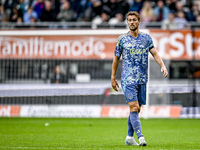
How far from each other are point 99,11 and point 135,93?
11481mm

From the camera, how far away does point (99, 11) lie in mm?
18469

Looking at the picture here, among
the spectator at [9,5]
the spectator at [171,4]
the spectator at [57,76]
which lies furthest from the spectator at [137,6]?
the spectator at [9,5]

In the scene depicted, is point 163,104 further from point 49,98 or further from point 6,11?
point 6,11

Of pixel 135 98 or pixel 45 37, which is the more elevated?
pixel 45 37

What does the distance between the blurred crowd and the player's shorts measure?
33.6 ft

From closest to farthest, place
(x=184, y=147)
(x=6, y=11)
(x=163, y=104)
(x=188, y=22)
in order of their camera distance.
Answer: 1. (x=184, y=147)
2. (x=163, y=104)
3. (x=188, y=22)
4. (x=6, y=11)

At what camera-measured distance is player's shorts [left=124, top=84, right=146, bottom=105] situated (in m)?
7.35

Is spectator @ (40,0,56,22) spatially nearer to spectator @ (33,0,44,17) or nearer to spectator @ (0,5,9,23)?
spectator @ (33,0,44,17)

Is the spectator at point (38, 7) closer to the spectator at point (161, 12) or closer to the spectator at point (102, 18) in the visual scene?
the spectator at point (102, 18)

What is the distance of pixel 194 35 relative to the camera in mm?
16078

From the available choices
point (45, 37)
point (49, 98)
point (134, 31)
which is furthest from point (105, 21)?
point (134, 31)

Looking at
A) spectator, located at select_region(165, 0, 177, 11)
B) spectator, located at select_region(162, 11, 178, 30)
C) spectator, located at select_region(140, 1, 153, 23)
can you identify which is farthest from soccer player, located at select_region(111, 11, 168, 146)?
spectator, located at select_region(165, 0, 177, 11)

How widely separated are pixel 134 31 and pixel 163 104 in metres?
8.91

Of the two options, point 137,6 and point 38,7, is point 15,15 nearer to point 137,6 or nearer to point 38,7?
point 38,7
